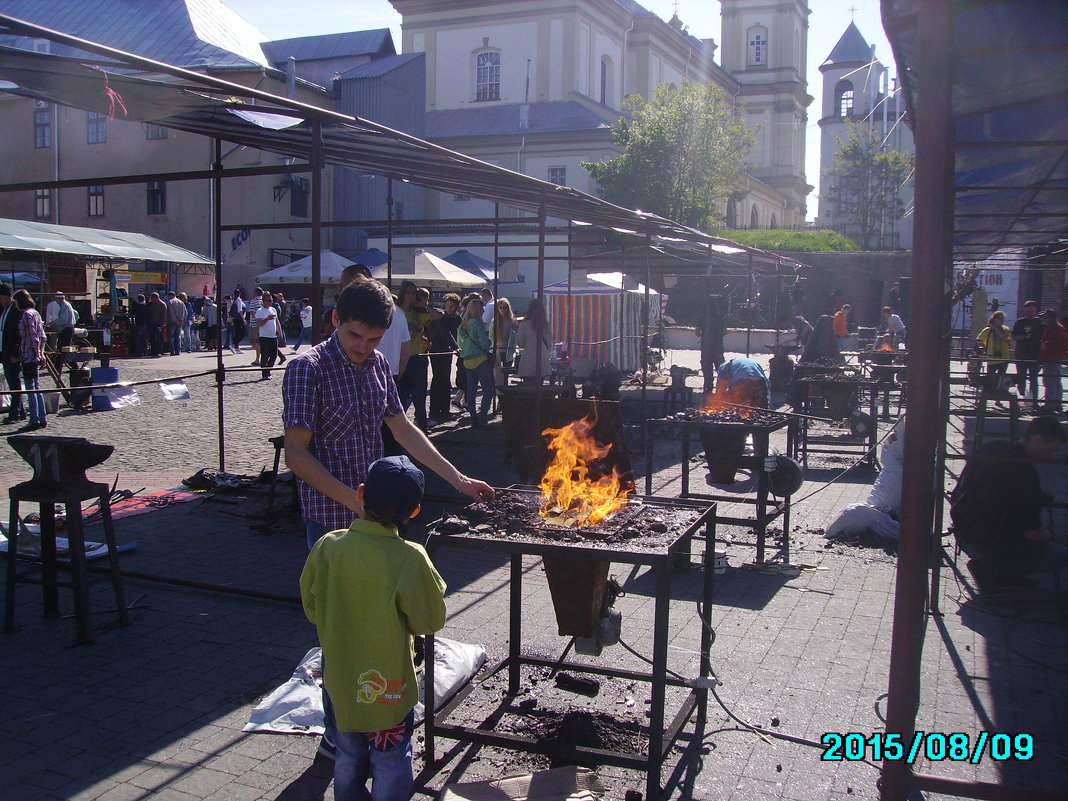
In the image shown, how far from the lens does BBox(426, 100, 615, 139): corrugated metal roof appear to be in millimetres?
40938

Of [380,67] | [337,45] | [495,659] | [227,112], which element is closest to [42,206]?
[380,67]

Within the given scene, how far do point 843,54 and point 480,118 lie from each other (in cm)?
3123

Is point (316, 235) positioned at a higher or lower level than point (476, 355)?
higher

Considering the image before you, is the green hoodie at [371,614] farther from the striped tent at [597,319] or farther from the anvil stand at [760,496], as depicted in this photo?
the striped tent at [597,319]

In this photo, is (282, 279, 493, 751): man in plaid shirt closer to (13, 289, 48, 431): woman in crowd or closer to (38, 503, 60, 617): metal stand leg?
(38, 503, 60, 617): metal stand leg

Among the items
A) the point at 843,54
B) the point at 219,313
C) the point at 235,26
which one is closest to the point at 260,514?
the point at 219,313

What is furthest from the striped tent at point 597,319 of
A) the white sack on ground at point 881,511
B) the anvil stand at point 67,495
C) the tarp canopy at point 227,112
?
the anvil stand at point 67,495

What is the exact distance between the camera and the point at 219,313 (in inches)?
327

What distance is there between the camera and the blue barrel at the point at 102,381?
1445 cm

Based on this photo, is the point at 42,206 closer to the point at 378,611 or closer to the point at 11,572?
the point at 11,572

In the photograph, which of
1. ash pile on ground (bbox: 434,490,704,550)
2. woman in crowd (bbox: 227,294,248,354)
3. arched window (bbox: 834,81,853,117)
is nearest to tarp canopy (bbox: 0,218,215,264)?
woman in crowd (bbox: 227,294,248,354)

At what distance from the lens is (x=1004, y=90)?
4.46 meters

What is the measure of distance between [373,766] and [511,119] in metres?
42.5

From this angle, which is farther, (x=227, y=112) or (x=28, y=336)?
(x=28, y=336)
